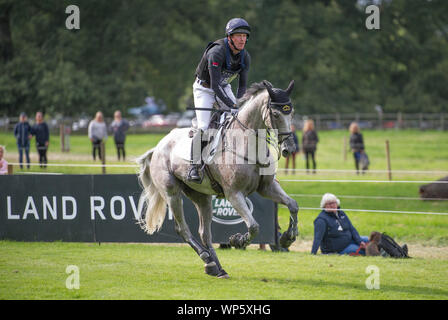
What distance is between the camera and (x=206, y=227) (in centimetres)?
852

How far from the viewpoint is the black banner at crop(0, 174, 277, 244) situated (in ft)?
37.1

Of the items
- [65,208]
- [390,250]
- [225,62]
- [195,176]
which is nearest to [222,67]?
[225,62]

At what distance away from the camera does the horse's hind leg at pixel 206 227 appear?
8211mm

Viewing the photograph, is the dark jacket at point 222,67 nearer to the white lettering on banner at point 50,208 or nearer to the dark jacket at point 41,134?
the white lettering on banner at point 50,208

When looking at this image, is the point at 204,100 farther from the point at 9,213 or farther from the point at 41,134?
the point at 41,134

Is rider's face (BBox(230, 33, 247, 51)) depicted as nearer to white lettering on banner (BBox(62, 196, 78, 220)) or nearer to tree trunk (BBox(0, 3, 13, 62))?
white lettering on banner (BBox(62, 196, 78, 220))

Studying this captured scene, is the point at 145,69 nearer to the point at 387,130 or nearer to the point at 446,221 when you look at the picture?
the point at 387,130

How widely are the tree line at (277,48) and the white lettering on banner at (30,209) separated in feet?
92.2

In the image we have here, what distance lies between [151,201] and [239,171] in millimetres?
2300

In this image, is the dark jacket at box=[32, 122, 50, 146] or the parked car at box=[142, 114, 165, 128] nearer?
the dark jacket at box=[32, 122, 50, 146]

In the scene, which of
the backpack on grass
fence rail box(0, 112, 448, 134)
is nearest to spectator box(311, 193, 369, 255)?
the backpack on grass

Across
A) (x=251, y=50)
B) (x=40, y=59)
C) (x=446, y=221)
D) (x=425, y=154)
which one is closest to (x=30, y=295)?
(x=446, y=221)

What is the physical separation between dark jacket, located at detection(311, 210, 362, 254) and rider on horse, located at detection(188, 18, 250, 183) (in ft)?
11.2

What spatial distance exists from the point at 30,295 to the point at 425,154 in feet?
83.4
